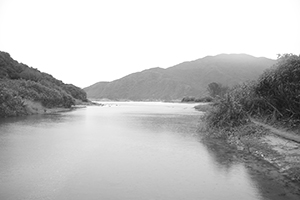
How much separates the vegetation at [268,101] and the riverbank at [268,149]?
0.99 metres

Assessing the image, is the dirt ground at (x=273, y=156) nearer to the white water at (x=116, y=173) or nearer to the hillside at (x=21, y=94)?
the white water at (x=116, y=173)

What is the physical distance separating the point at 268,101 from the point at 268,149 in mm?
7315

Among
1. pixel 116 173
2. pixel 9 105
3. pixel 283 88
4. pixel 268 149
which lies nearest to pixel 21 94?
pixel 9 105

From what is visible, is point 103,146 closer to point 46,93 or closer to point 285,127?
point 285,127

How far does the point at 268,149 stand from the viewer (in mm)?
12703

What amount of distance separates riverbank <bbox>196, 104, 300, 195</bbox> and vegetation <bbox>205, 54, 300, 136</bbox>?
989 millimetres

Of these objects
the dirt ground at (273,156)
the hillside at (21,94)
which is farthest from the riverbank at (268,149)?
the hillside at (21,94)

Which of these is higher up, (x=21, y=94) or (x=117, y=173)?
(x=21, y=94)

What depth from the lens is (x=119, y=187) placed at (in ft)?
26.6

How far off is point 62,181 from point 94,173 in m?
1.39

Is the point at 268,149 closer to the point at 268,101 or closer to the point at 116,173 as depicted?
the point at 268,101

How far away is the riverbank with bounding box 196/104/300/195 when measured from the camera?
368 inches

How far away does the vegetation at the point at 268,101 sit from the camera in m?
15.9

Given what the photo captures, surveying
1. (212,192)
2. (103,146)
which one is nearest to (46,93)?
(103,146)
